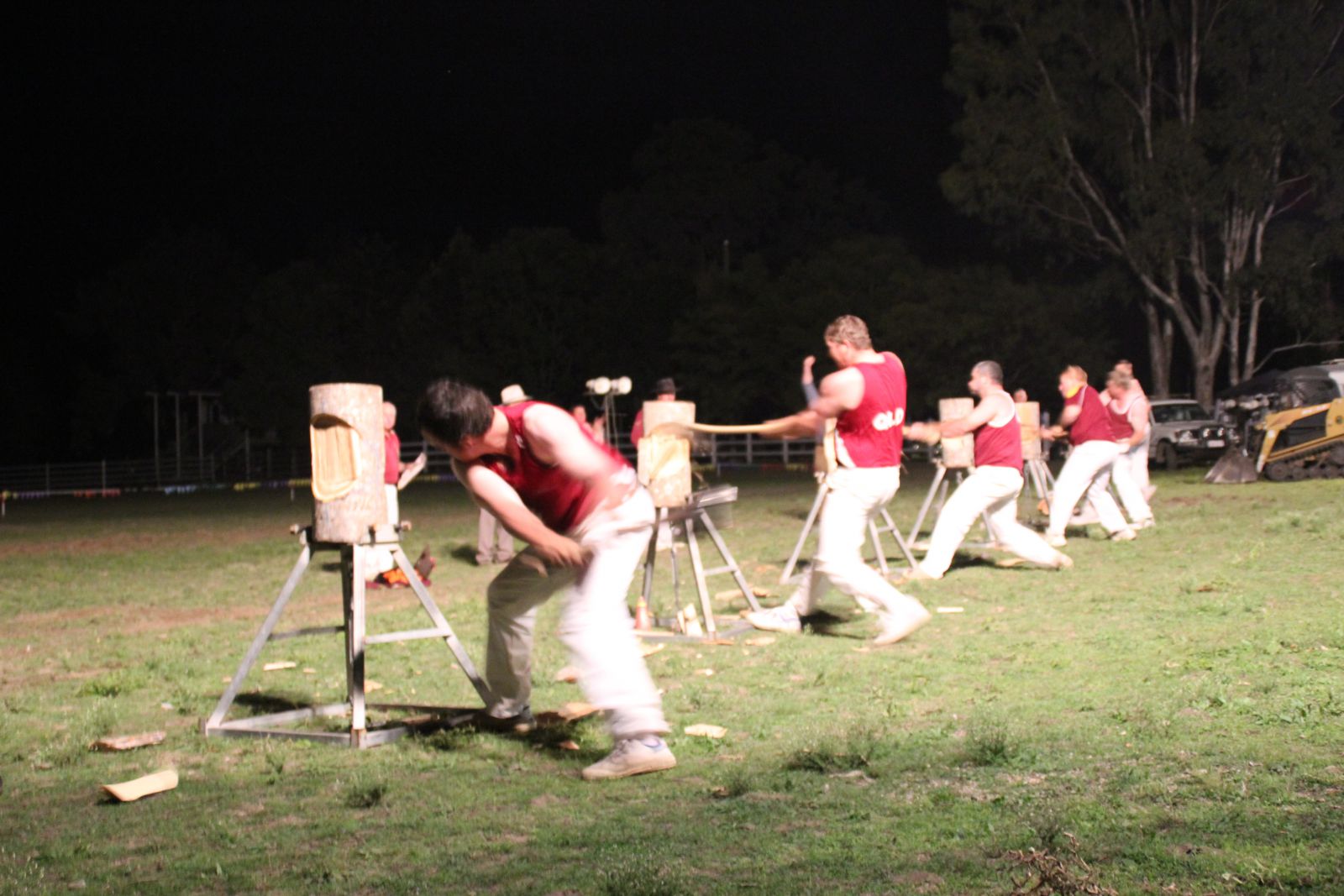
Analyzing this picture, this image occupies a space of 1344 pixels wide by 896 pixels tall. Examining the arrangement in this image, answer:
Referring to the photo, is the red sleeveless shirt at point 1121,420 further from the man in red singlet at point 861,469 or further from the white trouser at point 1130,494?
the man in red singlet at point 861,469

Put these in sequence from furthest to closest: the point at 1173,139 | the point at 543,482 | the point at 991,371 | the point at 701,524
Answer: the point at 1173,139 < the point at 991,371 < the point at 701,524 < the point at 543,482

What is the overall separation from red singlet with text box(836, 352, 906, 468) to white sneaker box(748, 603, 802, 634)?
1440mm

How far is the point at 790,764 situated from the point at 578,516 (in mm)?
1535

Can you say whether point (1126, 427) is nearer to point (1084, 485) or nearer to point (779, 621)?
point (1084, 485)

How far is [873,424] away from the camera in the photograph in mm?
9242

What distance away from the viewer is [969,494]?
11891 mm

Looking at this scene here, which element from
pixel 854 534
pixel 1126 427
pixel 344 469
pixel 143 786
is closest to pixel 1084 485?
pixel 1126 427

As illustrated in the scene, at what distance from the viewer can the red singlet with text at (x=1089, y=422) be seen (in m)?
15.4

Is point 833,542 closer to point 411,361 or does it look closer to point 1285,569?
point 1285,569

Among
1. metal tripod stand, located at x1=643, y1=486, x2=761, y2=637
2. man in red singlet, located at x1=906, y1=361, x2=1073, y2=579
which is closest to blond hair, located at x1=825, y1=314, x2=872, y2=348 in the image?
metal tripod stand, located at x1=643, y1=486, x2=761, y2=637

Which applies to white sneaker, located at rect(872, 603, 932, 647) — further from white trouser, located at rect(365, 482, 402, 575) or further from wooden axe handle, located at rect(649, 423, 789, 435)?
white trouser, located at rect(365, 482, 402, 575)

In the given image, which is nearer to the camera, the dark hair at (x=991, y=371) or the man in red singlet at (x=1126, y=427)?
the dark hair at (x=991, y=371)

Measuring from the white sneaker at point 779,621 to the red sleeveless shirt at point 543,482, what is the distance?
399cm

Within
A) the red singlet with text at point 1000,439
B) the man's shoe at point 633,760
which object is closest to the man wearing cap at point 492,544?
the red singlet with text at point 1000,439
